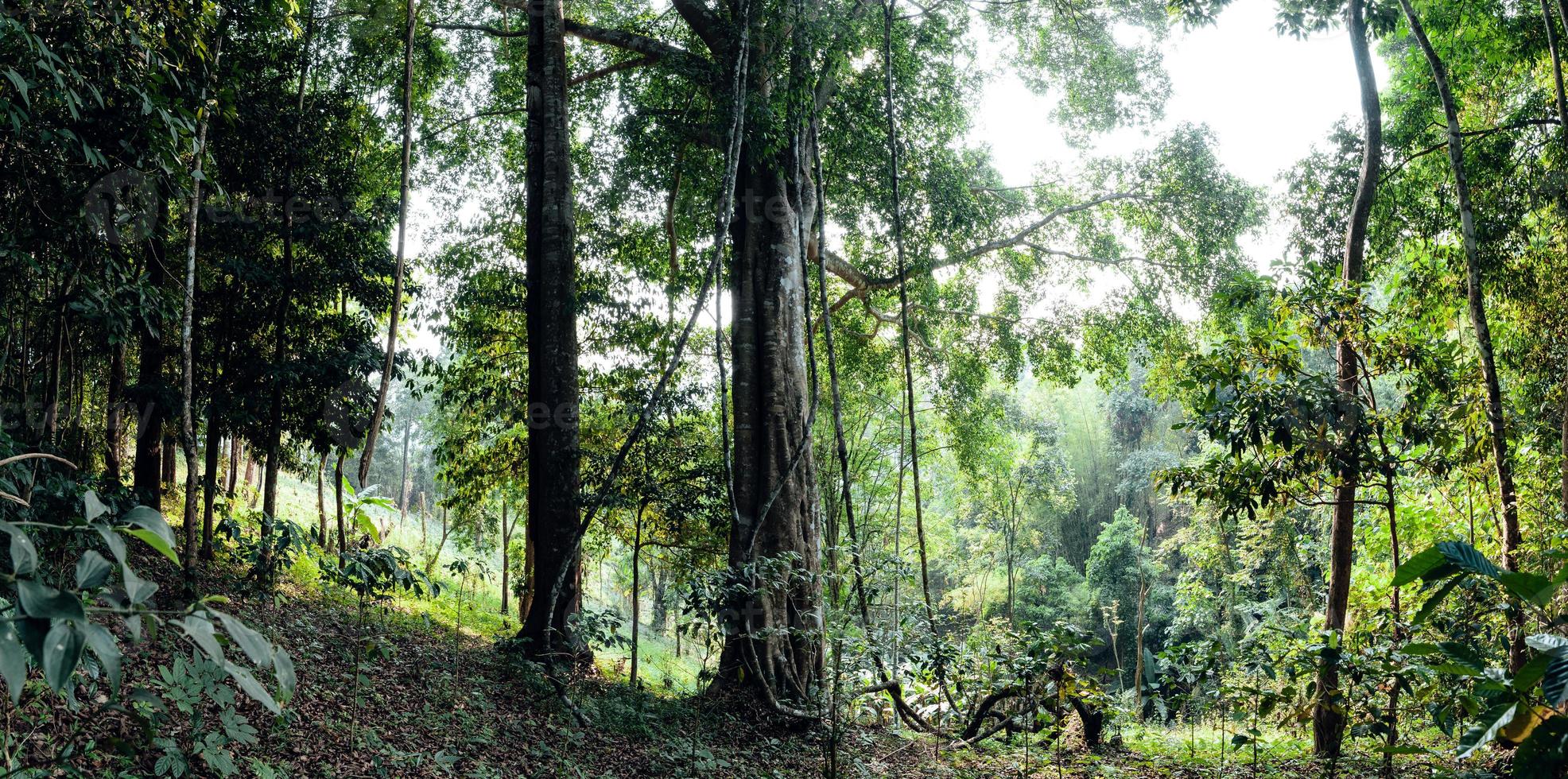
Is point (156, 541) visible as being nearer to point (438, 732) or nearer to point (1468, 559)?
point (1468, 559)

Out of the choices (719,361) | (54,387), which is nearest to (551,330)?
(719,361)

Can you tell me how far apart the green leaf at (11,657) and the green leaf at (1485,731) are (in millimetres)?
2400

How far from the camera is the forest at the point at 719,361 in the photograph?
130 inches

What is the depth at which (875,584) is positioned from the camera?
559 cm

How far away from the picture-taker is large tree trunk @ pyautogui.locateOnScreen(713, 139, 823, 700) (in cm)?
651

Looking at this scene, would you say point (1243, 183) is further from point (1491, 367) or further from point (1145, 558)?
point (1145, 558)

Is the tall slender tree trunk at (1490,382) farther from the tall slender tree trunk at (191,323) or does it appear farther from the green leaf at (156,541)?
the tall slender tree trunk at (191,323)

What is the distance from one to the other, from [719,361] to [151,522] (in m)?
4.52

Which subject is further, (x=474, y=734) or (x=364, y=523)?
(x=364, y=523)

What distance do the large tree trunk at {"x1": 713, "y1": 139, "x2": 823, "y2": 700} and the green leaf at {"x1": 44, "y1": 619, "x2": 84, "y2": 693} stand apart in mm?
5386

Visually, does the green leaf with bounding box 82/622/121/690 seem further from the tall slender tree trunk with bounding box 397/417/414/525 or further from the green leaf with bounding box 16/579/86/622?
the tall slender tree trunk with bounding box 397/417/414/525

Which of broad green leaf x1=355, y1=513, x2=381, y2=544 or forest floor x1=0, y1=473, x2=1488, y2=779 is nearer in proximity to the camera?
forest floor x1=0, y1=473, x2=1488, y2=779

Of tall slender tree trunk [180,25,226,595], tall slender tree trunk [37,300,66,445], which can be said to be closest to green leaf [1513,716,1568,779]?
tall slender tree trunk [180,25,226,595]

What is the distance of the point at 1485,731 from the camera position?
71.4 inches
